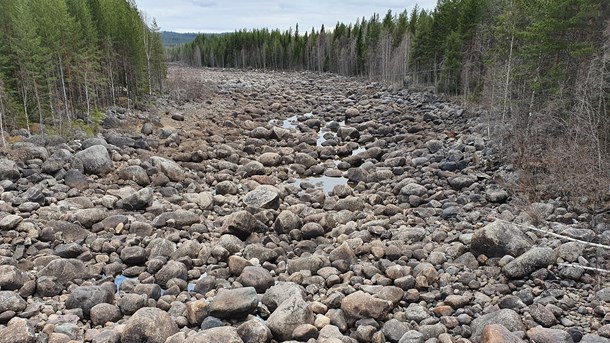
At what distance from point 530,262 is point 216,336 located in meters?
8.27

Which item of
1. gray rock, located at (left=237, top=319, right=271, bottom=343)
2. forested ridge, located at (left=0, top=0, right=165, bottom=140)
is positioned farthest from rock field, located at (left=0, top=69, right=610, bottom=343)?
forested ridge, located at (left=0, top=0, right=165, bottom=140)

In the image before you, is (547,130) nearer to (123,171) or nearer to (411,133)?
(411,133)

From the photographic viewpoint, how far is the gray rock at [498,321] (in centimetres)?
941

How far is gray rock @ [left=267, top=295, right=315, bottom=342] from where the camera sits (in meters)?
9.82

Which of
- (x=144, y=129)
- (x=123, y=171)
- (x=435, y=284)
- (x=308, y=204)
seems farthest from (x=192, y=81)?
(x=435, y=284)

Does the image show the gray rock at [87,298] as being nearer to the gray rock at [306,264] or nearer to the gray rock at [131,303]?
the gray rock at [131,303]

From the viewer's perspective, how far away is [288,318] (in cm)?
995

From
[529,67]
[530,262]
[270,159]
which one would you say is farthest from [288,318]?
[529,67]

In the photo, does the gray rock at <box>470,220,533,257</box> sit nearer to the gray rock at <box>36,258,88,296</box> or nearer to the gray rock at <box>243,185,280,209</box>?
the gray rock at <box>243,185,280,209</box>

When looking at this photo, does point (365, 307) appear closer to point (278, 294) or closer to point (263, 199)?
point (278, 294)

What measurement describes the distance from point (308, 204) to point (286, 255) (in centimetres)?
504

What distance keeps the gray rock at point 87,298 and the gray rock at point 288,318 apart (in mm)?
4363

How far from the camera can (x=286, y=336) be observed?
9.79 meters

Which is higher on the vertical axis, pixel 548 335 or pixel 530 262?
pixel 530 262
